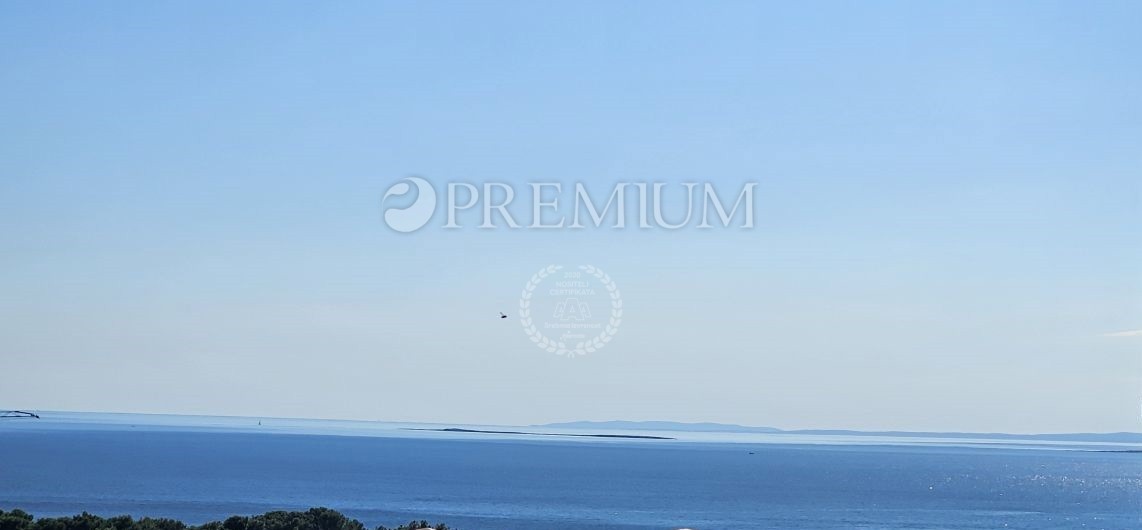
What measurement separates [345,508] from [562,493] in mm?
28805

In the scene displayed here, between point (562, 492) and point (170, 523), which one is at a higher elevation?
point (170, 523)

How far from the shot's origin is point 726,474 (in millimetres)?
158750

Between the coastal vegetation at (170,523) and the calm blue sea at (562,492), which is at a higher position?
the coastal vegetation at (170,523)

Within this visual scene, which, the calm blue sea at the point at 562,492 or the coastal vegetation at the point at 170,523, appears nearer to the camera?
the coastal vegetation at the point at 170,523

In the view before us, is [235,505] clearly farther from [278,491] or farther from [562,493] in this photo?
[562,493]

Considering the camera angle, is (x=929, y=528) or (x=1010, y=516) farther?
(x=1010, y=516)

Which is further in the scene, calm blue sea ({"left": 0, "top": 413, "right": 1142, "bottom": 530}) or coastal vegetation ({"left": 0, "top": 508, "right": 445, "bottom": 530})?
calm blue sea ({"left": 0, "top": 413, "right": 1142, "bottom": 530})

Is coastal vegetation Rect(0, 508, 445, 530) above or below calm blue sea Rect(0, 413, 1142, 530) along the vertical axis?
above

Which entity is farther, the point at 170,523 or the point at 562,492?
the point at 562,492

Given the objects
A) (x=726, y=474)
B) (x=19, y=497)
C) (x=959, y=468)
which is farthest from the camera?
(x=959, y=468)

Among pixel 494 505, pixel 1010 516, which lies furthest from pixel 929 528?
pixel 494 505

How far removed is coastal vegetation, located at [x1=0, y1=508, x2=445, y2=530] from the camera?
37562mm

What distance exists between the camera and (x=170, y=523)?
4284cm

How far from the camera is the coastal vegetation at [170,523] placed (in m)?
37.6
